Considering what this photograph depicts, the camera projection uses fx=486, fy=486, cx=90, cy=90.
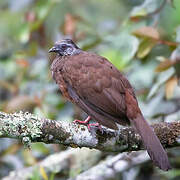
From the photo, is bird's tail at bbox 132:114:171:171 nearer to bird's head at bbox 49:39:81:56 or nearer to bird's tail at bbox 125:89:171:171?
bird's tail at bbox 125:89:171:171

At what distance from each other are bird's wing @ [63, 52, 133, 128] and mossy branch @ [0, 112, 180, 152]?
164 millimetres

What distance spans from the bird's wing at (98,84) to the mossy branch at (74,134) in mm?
164

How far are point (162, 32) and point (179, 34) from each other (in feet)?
3.05

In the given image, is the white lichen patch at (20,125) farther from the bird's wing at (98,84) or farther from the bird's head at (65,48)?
the bird's head at (65,48)

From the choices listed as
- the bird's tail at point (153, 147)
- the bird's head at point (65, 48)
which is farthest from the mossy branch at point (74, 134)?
the bird's head at point (65, 48)

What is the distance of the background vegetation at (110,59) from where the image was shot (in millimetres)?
4738

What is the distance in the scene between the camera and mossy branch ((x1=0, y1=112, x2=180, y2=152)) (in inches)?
131

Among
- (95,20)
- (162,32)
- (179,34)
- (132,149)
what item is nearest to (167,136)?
(132,149)

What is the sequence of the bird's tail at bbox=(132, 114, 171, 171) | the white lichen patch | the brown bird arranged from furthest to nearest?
1. the brown bird
2. the bird's tail at bbox=(132, 114, 171, 171)
3. the white lichen patch

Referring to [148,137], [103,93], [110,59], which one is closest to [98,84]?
[103,93]

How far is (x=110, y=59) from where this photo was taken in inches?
209

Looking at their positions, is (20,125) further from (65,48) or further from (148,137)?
(65,48)

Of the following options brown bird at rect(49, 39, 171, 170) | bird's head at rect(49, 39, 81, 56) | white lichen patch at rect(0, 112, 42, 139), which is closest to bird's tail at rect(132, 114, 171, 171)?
brown bird at rect(49, 39, 171, 170)

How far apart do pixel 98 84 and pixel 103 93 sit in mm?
109
